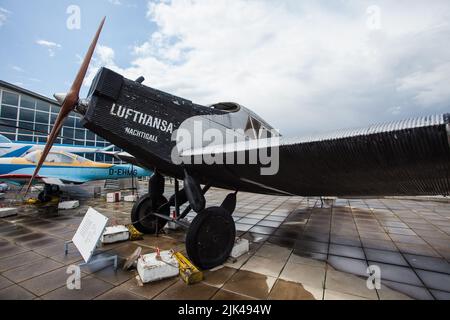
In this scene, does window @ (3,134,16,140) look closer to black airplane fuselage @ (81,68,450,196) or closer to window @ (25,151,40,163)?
window @ (25,151,40,163)

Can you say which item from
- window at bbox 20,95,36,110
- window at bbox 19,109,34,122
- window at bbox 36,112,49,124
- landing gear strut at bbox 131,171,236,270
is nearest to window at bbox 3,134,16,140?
window at bbox 19,109,34,122

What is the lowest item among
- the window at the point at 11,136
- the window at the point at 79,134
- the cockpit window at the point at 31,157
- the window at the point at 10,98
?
the cockpit window at the point at 31,157

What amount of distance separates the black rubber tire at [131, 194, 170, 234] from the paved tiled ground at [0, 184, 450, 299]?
352 millimetres

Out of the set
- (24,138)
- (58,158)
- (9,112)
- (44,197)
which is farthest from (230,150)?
(24,138)

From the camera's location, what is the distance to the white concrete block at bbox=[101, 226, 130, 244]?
4.41 m

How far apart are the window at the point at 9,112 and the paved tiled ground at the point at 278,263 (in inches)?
995

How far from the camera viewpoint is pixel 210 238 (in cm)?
336

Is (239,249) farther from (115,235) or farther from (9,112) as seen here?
(9,112)

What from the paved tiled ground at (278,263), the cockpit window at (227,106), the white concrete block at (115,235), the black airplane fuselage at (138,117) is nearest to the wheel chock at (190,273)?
the paved tiled ground at (278,263)

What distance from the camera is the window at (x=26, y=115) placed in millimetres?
24547

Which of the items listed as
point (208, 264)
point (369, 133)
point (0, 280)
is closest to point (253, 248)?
point (208, 264)

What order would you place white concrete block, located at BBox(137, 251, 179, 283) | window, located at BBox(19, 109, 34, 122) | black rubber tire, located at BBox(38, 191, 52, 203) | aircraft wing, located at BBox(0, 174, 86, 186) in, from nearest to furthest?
white concrete block, located at BBox(137, 251, 179, 283), aircraft wing, located at BBox(0, 174, 86, 186), black rubber tire, located at BBox(38, 191, 52, 203), window, located at BBox(19, 109, 34, 122)

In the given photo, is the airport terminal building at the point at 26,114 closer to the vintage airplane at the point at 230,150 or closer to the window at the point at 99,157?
the window at the point at 99,157

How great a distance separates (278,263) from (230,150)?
2.29 meters
